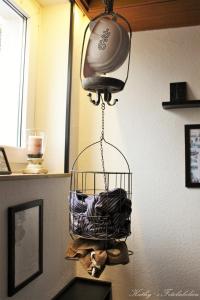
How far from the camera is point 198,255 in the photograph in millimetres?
1417

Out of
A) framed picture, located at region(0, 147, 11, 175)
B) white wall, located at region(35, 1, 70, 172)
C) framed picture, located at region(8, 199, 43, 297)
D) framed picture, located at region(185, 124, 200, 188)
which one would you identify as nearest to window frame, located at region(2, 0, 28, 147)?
white wall, located at region(35, 1, 70, 172)

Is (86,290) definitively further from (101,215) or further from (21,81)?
(21,81)

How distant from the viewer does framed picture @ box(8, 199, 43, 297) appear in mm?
964

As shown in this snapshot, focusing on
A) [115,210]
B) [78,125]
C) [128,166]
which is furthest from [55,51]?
[115,210]

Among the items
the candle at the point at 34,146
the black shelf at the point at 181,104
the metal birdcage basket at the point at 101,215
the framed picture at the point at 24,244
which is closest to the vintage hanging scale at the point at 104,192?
the metal birdcage basket at the point at 101,215

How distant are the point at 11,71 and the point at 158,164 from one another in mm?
901

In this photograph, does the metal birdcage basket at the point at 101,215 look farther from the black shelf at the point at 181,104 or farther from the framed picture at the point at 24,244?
the black shelf at the point at 181,104

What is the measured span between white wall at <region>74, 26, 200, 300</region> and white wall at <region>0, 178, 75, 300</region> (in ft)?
0.94

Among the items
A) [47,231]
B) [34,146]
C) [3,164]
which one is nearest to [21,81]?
[34,146]

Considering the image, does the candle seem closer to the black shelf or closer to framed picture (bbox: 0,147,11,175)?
framed picture (bbox: 0,147,11,175)

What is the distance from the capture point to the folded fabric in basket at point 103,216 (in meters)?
0.95

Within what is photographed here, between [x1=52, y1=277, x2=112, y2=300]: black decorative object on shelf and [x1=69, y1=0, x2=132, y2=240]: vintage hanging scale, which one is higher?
[x1=69, y1=0, x2=132, y2=240]: vintage hanging scale

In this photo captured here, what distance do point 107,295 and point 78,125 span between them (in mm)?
914

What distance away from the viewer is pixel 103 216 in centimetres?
95
